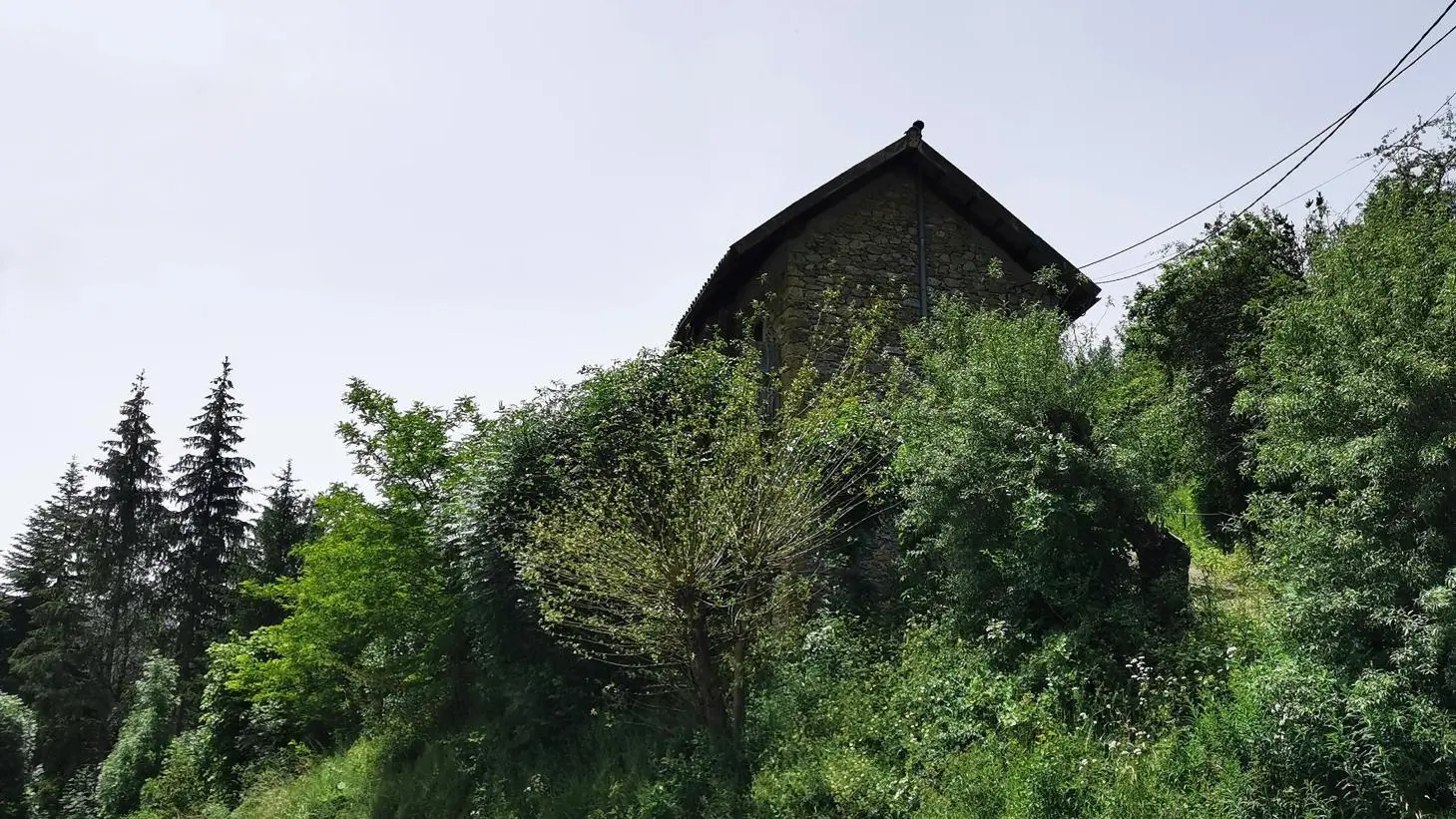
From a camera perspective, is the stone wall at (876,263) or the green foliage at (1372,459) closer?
the green foliage at (1372,459)

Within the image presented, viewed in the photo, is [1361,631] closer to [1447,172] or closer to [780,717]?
[780,717]

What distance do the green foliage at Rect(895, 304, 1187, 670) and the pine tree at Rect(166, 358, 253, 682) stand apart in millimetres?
27522

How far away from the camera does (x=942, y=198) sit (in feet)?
48.6

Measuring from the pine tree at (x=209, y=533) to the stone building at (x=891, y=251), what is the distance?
2331cm

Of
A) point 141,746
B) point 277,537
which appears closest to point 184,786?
point 141,746

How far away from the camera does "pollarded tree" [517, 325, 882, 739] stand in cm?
800

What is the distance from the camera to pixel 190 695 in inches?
991

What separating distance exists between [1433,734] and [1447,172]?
732 centimetres

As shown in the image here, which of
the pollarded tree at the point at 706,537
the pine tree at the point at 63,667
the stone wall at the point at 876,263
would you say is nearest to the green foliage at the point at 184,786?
the pine tree at the point at 63,667

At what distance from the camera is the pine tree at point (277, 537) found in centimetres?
2503

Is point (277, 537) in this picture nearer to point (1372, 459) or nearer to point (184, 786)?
point (184, 786)

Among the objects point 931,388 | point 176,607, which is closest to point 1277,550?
point 931,388

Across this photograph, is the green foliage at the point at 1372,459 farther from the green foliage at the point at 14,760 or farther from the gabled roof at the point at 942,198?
the green foliage at the point at 14,760

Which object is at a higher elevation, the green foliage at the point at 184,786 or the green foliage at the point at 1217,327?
the green foliage at the point at 1217,327
